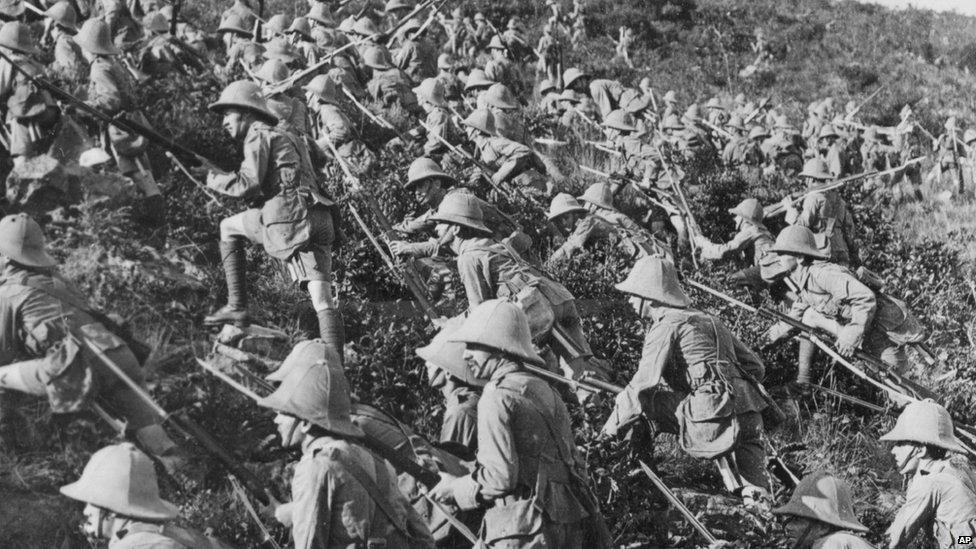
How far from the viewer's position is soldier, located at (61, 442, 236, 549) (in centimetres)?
498

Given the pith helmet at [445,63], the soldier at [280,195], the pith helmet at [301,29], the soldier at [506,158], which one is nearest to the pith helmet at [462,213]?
the soldier at [280,195]

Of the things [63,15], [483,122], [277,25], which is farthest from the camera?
[277,25]

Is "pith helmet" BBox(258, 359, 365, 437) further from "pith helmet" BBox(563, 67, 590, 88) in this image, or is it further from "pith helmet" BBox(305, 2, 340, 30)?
"pith helmet" BBox(563, 67, 590, 88)

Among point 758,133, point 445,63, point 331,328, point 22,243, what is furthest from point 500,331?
point 758,133

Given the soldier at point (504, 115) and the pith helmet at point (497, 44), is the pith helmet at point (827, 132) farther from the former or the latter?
the pith helmet at point (497, 44)

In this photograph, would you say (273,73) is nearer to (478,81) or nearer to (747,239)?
(478,81)

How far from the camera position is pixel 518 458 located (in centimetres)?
584

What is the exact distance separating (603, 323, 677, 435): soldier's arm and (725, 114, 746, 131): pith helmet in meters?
14.7

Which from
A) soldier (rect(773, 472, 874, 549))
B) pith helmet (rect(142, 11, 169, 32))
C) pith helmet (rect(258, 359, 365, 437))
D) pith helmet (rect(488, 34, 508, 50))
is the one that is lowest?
soldier (rect(773, 472, 874, 549))

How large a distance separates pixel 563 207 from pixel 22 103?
6358mm

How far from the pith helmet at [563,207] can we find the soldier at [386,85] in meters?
4.24

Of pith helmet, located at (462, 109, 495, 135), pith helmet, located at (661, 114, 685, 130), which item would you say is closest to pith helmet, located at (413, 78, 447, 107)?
pith helmet, located at (462, 109, 495, 135)

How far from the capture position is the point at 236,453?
7.53 meters

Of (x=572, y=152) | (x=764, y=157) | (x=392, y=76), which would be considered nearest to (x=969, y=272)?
(x=764, y=157)
